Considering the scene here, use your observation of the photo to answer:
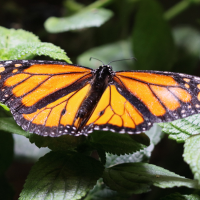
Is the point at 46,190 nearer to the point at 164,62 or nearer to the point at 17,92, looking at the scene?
the point at 17,92

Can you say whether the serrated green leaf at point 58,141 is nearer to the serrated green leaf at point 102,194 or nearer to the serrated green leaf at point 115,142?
the serrated green leaf at point 115,142

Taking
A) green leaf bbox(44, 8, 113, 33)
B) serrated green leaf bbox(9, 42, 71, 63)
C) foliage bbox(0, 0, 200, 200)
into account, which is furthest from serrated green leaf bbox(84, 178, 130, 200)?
green leaf bbox(44, 8, 113, 33)

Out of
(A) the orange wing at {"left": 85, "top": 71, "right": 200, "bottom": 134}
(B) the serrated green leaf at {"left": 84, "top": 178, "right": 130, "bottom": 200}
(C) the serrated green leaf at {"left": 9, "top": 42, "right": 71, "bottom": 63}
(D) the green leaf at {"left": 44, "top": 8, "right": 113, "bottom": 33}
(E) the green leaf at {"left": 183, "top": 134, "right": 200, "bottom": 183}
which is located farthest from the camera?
(D) the green leaf at {"left": 44, "top": 8, "right": 113, "bottom": 33}

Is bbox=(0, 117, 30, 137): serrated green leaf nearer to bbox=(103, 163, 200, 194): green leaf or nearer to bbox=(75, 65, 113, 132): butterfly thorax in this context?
bbox=(75, 65, 113, 132): butterfly thorax

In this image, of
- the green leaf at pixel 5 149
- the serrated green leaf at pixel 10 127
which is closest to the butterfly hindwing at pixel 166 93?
the serrated green leaf at pixel 10 127

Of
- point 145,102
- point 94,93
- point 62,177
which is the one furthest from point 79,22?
point 62,177

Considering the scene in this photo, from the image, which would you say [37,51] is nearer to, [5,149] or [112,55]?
[5,149]
